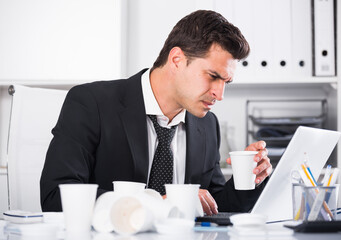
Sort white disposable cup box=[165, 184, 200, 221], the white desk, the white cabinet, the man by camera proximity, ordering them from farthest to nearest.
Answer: the white cabinet → the man → white disposable cup box=[165, 184, 200, 221] → the white desk

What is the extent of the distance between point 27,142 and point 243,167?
0.84 m

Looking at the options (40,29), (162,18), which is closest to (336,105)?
(162,18)

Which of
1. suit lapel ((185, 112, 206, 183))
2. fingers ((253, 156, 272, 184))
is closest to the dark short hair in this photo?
suit lapel ((185, 112, 206, 183))

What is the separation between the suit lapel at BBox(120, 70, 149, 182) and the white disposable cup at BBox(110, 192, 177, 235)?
654 mm

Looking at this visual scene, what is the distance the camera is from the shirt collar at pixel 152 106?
5.27ft

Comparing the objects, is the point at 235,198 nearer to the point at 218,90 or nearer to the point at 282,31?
the point at 218,90

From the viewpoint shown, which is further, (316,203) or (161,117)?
(161,117)

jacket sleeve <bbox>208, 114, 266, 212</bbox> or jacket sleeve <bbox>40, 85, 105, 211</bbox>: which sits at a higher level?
jacket sleeve <bbox>40, 85, 105, 211</bbox>

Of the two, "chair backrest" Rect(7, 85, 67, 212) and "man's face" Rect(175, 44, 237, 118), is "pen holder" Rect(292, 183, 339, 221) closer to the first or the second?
"man's face" Rect(175, 44, 237, 118)

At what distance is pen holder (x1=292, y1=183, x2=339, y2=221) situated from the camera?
3.07ft

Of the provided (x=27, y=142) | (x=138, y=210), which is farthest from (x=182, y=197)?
(x=27, y=142)

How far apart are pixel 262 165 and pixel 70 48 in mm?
1457

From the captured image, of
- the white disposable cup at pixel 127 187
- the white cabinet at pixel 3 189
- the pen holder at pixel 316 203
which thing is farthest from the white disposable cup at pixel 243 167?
the white cabinet at pixel 3 189

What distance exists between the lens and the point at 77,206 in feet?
2.69
